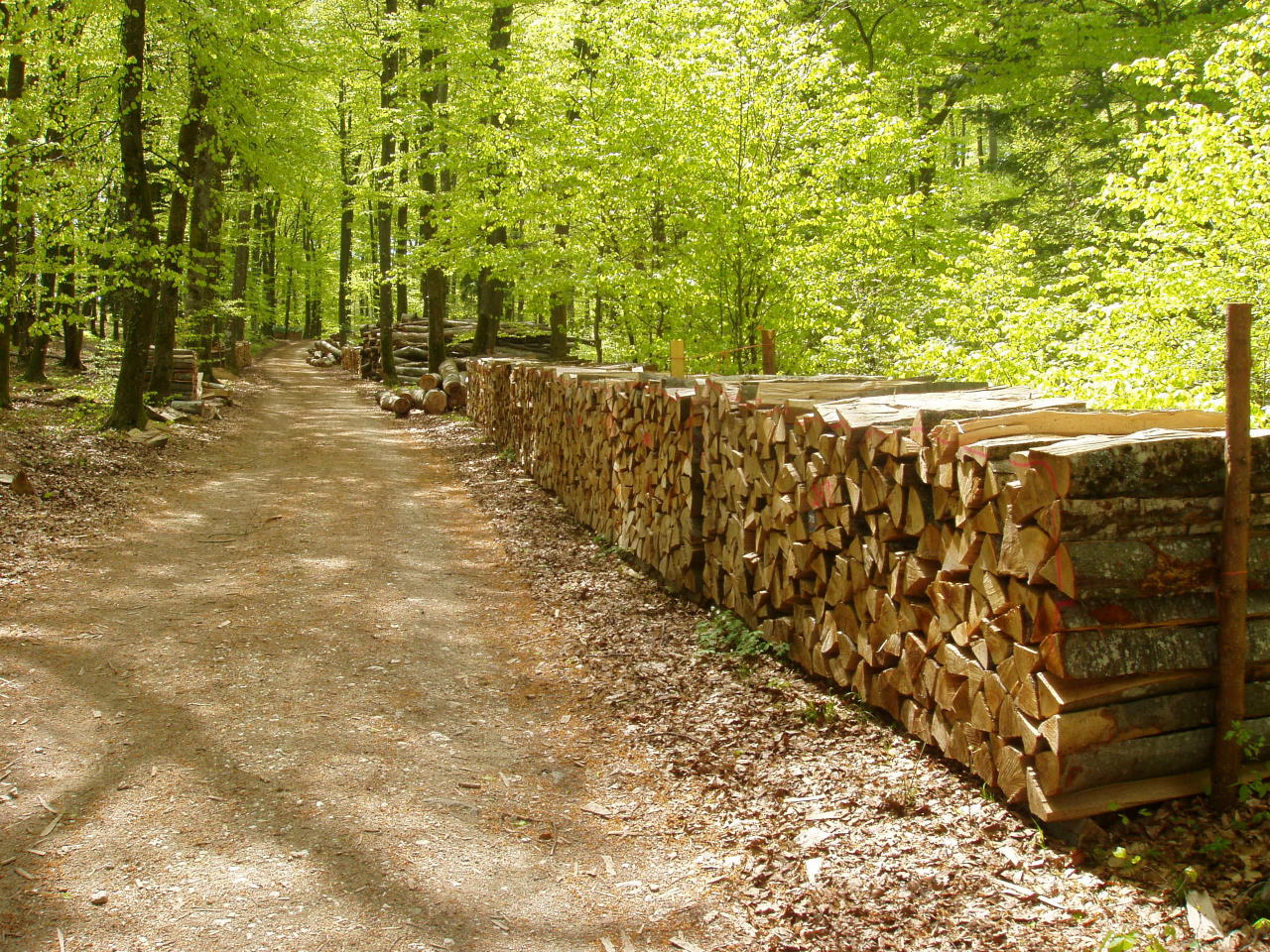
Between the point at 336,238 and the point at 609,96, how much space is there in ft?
141

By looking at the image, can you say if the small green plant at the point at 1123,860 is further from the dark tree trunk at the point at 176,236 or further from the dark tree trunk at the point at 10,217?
the dark tree trunk at the point at 176,236

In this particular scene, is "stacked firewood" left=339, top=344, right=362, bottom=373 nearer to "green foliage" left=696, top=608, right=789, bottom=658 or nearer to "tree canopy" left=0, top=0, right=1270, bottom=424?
"tree canopy" left=0, top=0, right=1270, bottom=424

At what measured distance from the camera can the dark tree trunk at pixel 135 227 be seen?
12539 millimetres

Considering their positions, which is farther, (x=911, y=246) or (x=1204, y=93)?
(x=1204, y=93)

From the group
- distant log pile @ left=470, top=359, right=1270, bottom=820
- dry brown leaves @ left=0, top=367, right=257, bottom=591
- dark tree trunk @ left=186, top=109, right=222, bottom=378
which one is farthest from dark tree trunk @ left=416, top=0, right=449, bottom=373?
distant log pile @ left=470, top=359, right=1270, bottom=820

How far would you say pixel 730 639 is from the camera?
5.76 metres

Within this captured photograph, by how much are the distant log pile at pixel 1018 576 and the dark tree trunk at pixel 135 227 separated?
36.3ft

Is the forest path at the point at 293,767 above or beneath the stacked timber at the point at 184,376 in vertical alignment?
beneath

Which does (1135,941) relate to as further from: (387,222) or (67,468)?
(387,222)

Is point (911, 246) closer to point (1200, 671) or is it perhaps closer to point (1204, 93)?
point (1204, 93)

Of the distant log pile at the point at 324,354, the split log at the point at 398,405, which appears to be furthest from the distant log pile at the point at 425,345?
the distant log pile at the point at 324,354

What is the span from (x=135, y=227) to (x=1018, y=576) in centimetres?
1314

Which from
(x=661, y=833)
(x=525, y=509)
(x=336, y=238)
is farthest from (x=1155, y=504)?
(x=336, y=238)

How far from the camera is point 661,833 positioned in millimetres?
3902
